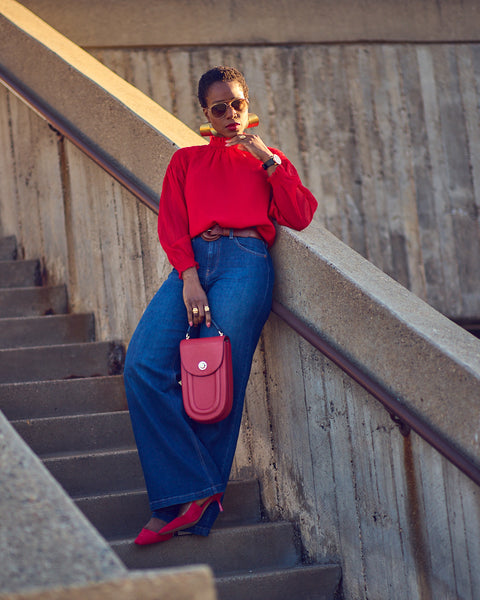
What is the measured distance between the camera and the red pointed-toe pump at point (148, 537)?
10.1 feet

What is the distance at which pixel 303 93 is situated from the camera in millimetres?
6355

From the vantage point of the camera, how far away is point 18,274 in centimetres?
521

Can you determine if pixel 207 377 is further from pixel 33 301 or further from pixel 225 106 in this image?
pixel 33 301

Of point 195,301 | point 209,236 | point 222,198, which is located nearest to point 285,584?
point 195,301

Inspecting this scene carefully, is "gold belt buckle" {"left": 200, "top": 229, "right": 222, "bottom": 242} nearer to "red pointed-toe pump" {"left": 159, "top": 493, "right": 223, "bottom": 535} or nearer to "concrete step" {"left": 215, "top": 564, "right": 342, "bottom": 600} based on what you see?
"red pointed-toe pump" {"left": 159, "top": 493, "right": 223, "bottom": 535}

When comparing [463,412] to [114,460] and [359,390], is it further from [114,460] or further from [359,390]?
[114,460]

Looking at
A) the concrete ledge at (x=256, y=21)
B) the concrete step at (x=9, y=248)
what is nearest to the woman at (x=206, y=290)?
the concrete step at (x=9, y=248)

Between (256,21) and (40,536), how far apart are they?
531 centimetres

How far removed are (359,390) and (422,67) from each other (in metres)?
4.13

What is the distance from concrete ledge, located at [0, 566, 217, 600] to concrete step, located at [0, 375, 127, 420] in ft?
8.21

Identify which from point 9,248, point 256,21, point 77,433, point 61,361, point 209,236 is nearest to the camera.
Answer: point 209,236

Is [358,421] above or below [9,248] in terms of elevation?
below

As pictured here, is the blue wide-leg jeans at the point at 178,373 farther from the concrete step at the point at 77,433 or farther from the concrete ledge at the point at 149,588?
the concrete ledge at the point at 149,588

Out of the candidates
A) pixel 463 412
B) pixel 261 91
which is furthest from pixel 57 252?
pixel 463 412
